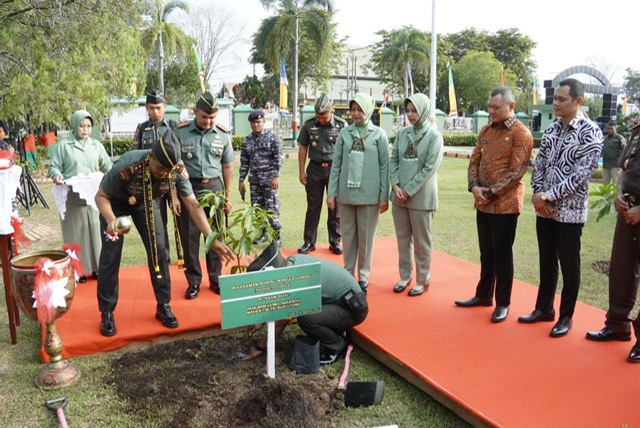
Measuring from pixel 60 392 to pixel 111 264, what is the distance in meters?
0.91

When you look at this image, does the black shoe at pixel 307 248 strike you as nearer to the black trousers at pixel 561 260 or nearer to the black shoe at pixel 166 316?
the black shoe at pixel 166 316

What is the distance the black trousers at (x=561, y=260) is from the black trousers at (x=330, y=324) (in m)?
1.28

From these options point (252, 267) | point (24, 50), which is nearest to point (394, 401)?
point (252, 267)

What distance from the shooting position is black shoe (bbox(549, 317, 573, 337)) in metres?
3.48

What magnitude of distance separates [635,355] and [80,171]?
4.46 meters

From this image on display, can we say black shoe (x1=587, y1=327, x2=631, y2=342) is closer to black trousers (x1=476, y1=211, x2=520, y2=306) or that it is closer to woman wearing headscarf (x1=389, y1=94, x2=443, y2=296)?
black trousers (x1=476, y1=211, x2=520, y2=306)

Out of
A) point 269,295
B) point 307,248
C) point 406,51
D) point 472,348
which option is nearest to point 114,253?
point 269,295

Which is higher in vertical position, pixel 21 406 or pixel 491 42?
pixel 491 42

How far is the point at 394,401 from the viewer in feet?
9.91

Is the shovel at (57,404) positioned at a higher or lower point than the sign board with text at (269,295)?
lower

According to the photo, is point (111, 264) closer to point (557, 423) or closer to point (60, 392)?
point (60, 392)

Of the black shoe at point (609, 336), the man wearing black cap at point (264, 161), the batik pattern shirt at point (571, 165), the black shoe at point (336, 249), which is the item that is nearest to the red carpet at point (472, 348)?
the black shoe at point (609, 336)

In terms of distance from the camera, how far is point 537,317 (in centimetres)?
373

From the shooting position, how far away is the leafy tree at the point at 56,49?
707cm
